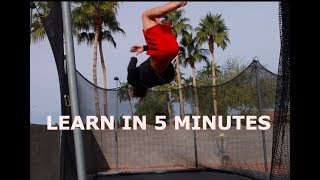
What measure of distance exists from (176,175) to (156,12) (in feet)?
15.7

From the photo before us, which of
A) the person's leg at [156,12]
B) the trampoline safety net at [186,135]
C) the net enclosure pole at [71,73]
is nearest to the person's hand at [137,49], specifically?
the person's leg at [156,12]

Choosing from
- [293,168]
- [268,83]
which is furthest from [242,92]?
[293,168]

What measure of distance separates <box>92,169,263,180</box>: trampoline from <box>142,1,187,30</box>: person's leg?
4216 millimetres

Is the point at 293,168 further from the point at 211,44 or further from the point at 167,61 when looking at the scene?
the point at 211,44

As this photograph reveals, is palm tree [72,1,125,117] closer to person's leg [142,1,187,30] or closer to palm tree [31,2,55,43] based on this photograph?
palm tree [31,2,55,43]

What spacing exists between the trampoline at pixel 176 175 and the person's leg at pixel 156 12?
4216mm

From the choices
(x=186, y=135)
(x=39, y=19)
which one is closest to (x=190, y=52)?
(x=39, y=19)

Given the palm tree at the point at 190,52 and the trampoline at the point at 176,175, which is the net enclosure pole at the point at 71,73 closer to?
the palm tree at the point at 190,52

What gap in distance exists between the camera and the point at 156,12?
1.93m

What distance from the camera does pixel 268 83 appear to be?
5.69 metres

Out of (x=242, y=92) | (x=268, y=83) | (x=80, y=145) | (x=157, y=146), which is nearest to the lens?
(x=80, y=145)

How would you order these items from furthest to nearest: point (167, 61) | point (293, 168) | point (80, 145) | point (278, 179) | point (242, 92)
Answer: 1. point (242, 92)
2. point (278, 179)
3. point (80, 145)
4. point (293, 168)
5. point (167, 61)

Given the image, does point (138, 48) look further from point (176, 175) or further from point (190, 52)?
point (176, 175)
